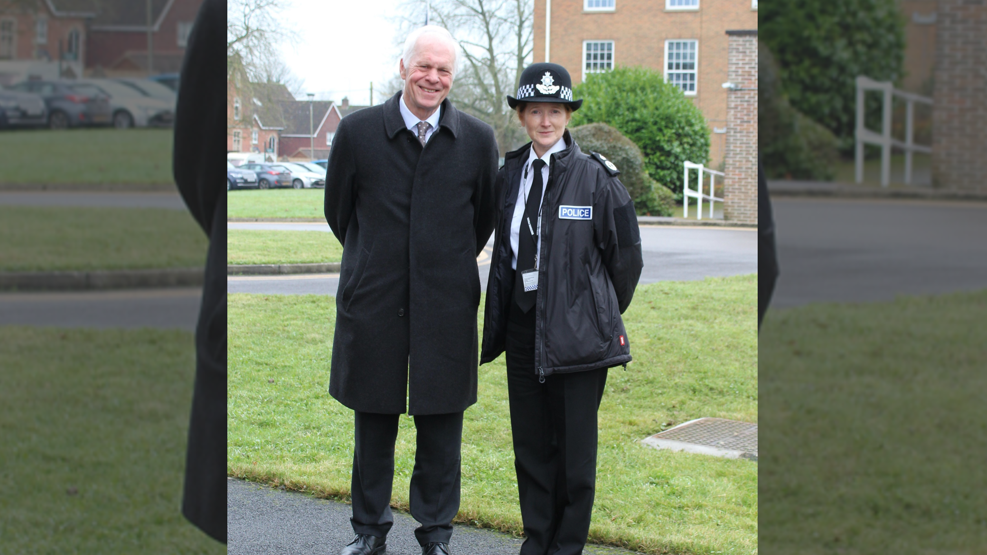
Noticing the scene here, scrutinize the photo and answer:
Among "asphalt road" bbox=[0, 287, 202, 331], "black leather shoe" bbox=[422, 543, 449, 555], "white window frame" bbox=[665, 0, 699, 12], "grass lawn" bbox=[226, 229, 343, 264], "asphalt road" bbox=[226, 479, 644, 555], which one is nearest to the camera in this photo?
"asphalt road" bbox=[0, 287, 202, 331]

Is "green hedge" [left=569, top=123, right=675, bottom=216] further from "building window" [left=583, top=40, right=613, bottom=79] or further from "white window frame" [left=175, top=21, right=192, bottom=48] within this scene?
"white window frame" [left=175, top=21, right=192, bottom=48]

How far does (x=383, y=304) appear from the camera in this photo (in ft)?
9.62

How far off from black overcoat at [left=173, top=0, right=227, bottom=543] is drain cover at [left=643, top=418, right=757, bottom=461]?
2689 mm

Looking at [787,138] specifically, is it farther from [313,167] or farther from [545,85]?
[313,167]

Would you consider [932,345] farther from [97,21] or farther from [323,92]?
[97,21]

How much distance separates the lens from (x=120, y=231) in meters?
2.27

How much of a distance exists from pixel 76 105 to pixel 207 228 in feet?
2.19

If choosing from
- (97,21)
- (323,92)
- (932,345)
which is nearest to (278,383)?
(323,92)

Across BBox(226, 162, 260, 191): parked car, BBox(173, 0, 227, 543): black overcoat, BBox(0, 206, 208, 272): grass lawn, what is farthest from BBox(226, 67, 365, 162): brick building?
BBox(173, 0, 227, 543): black overcoat

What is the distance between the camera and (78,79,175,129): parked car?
179 centimetres

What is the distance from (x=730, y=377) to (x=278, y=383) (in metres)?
3.20

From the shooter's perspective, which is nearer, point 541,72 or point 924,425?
point 541,72

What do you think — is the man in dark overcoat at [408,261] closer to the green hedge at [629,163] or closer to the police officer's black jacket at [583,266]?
the police officer's black jacket at [583,266]

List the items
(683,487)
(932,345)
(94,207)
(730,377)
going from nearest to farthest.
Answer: (94,207) → (683,487) → (730,377) → (932,345)
